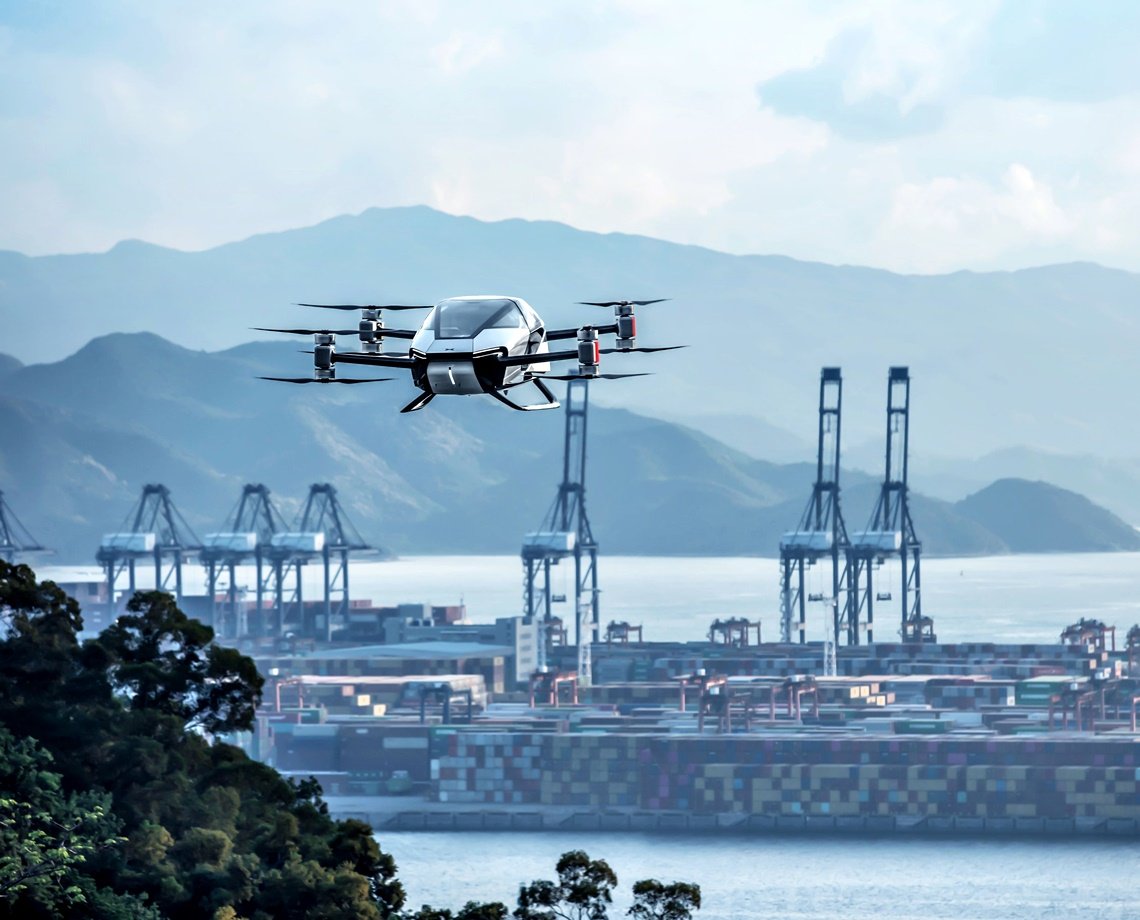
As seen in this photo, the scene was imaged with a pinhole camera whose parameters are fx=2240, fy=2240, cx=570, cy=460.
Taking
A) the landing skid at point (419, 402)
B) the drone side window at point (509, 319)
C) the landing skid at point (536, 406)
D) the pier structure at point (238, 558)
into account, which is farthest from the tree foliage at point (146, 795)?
the pier structure at point (238, 558)

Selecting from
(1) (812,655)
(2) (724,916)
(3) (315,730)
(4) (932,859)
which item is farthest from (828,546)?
(2) (724,916)

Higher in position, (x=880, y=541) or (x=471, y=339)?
(x=880, y=541)

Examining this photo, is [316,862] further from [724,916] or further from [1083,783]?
[1083,783]

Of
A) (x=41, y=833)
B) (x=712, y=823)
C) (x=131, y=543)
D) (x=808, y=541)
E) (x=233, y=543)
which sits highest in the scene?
(x=808, y=541)

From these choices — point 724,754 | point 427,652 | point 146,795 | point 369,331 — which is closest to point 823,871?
point 724,754

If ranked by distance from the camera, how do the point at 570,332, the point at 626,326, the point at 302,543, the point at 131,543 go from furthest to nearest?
the point at 302,543 < the point at 131,543 < the point at 570,332 < the point at 626,326

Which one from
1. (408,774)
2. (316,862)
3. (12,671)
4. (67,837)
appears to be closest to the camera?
(67,837)

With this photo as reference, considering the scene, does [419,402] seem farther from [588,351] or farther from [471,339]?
[588,351]
